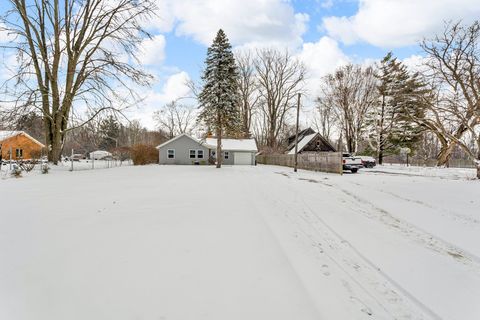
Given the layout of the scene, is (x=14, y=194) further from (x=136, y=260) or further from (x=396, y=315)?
(x=396, y=315)

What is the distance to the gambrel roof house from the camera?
1217 inches

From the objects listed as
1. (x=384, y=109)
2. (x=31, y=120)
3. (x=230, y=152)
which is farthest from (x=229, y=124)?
(x=384, y=109)

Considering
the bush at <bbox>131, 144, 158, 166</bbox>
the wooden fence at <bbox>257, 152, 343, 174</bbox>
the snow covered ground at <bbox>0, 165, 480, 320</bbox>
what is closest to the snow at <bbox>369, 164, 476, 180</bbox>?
the wooden fence at <bbox>257, 152, 343, 174</bbox>

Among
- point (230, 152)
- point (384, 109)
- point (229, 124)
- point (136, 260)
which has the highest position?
point (384, 109)

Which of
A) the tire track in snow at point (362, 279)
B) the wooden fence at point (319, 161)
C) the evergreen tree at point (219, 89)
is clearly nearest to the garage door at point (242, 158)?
the wooden fence at point (319, 161)

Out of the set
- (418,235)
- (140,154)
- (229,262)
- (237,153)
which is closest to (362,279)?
(229,262)

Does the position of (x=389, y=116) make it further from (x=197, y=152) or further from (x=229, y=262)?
(x=229, y=262)

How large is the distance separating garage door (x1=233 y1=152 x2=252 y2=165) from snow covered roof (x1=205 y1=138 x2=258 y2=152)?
2.50 ft

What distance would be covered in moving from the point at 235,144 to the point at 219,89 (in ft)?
41.8

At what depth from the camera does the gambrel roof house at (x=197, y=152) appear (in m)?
30.9

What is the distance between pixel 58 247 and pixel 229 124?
2015 cm

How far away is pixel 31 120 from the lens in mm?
16031

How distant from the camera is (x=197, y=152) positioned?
104 ft

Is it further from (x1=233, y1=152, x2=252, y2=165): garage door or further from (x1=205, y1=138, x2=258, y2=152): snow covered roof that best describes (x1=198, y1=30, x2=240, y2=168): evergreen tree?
(x1=233, y1=152, x2=252, y2=165): garage door
